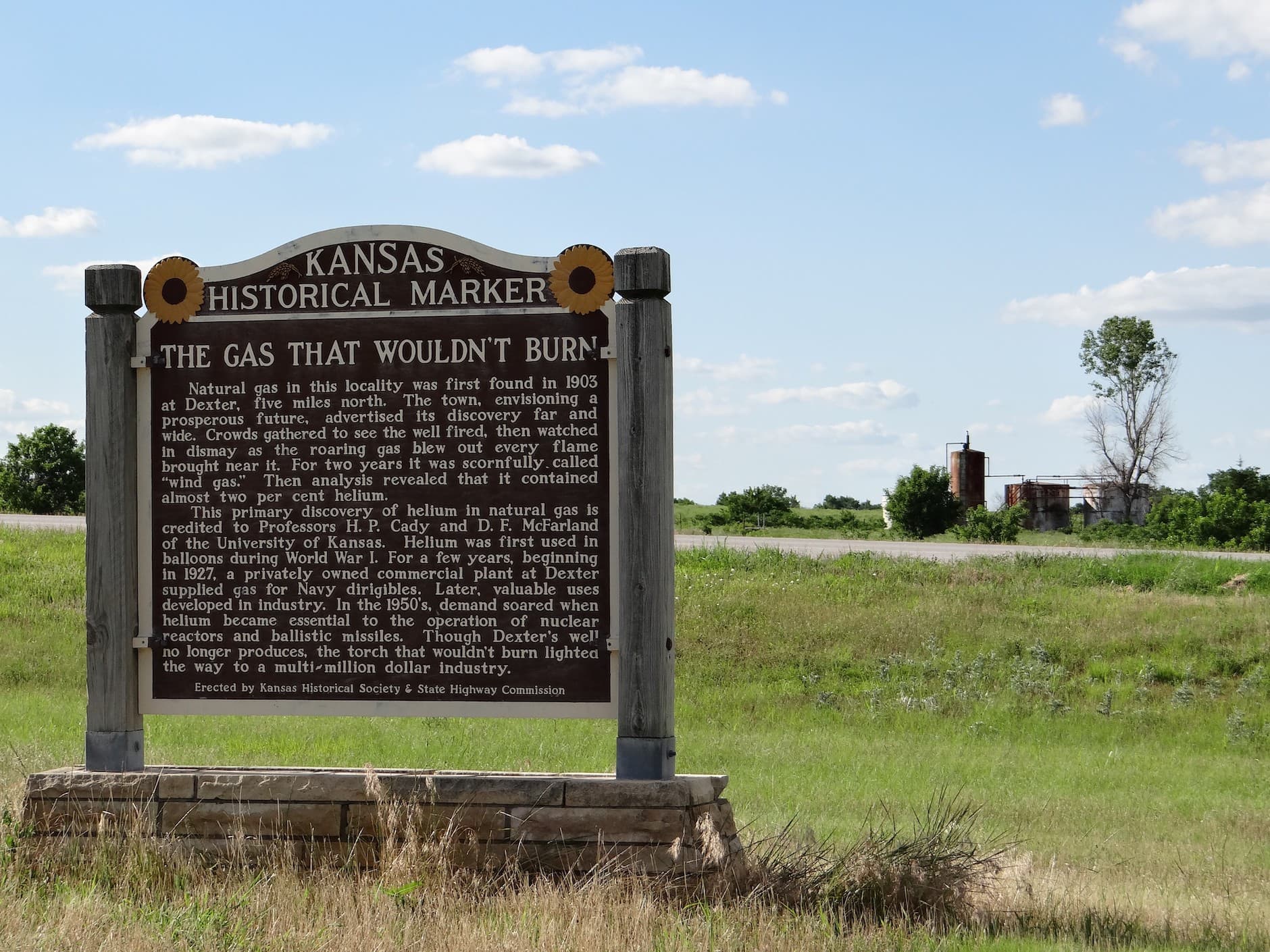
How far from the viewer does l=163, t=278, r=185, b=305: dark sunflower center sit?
285 inches

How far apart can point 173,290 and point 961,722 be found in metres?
9.94

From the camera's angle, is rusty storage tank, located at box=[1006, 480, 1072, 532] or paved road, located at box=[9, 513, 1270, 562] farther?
rusty storage tank, located at box=[1006, 480, 1072, 532]

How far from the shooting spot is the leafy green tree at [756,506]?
45.4m

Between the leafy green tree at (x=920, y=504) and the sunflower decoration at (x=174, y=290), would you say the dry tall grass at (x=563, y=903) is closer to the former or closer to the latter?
the sunflower decoration at (x=174, y=290)

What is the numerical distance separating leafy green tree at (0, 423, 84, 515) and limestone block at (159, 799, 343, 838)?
151 ft

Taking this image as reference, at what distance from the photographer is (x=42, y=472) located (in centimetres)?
4912

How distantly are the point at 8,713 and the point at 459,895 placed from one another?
978 centimetres

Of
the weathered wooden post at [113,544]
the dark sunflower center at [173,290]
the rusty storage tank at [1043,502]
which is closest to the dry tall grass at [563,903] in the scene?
the weathered wooden post at [113,544]

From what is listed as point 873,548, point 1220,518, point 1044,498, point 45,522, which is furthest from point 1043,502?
point 45,522

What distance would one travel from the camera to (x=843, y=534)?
Result: 1528 inches

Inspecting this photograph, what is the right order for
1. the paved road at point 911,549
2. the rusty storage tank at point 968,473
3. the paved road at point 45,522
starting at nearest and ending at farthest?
the paved road at point 911,549
the paved road at point 45,522
the rusty storage tank at point 968,473

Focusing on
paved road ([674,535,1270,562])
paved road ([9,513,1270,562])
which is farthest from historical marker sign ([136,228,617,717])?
paved road ([674,535,1270,562])

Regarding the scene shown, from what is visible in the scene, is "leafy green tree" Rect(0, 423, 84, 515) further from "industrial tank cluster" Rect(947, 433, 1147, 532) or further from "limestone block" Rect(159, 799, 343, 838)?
"limestone block" Rect(159, 799, 343, 838)

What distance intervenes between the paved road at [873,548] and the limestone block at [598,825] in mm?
15521
